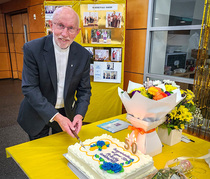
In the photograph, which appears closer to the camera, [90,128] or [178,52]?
[90,128]

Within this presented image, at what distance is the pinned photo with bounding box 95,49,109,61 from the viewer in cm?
325

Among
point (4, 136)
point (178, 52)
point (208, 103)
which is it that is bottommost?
point (4, 136)

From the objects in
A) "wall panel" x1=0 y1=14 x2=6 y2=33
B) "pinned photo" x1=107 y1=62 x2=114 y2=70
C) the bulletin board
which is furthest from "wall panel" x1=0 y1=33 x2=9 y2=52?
"pinned photo" x1=107 y1=62 x2=114 y2=70

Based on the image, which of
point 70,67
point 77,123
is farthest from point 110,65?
point 77,123

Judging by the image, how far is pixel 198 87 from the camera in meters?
2.46

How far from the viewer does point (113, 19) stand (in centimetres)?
304

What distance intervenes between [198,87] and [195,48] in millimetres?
655

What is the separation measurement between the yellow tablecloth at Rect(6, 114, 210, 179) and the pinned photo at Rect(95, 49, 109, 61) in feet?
6.58

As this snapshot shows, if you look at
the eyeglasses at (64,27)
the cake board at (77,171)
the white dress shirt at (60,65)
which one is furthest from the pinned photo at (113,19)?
the cake board at (77,171)

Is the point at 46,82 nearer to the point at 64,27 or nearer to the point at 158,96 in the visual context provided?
the point at 64,27

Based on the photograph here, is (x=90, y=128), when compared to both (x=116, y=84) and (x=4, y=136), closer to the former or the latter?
(x=116, y=84)

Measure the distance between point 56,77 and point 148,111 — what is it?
811 mm

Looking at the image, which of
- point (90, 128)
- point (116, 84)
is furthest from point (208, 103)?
point (90, 128)

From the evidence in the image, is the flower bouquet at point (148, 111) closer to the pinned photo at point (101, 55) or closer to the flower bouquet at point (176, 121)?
the flower bouquet at point (176, 121)
